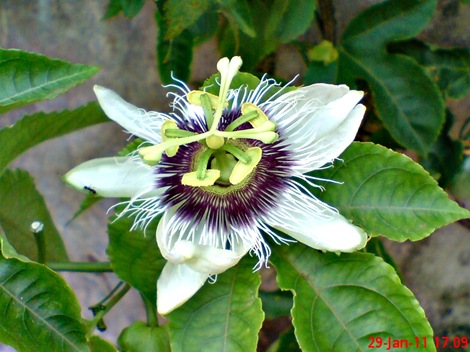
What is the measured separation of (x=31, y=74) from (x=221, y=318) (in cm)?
50

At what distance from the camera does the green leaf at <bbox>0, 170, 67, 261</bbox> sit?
Result: 1.22m

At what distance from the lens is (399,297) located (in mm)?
886

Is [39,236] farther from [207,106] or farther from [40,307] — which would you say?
[207,106]

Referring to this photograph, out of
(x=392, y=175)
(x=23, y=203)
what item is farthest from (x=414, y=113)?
(x=23, y=203)

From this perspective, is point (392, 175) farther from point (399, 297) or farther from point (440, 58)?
point (440, 58)

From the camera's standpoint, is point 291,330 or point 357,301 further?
point 291,330

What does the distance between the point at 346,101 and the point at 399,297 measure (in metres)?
0.31

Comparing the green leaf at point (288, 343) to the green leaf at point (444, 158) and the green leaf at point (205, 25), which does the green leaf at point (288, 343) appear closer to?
the green leaf at point (444, 158)

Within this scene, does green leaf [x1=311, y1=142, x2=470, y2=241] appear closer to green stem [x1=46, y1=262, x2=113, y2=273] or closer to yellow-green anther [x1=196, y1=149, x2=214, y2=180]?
yellow-green anther [x1=196, y1=149, x2=214, y2=180]

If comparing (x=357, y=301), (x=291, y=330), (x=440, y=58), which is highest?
(x=440, y=58)

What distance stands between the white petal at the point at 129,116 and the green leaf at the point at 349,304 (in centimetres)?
32

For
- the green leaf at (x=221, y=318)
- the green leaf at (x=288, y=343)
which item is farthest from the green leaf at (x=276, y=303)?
the green leaf at (x=221, y=318)

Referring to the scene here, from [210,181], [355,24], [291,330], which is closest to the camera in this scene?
[210,181]

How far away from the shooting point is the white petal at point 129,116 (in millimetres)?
945
